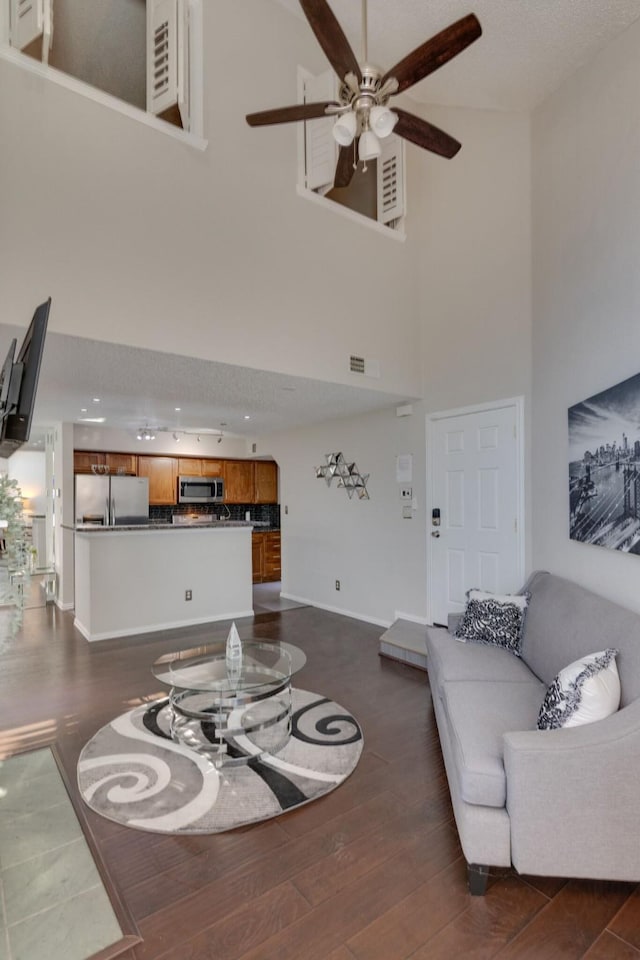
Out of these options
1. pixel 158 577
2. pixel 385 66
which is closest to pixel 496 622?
pixel 158 577

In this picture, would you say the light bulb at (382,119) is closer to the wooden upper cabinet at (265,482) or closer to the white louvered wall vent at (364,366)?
the white louvered wall vent at (364,366)

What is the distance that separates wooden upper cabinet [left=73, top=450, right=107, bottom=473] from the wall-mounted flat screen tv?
458cm

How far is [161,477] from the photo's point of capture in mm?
7527

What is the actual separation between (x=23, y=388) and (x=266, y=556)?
6.16 m

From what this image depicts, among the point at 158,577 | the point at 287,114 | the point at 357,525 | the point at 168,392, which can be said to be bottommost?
the point at 158,577

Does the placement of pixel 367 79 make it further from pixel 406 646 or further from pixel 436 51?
pixel 406 646

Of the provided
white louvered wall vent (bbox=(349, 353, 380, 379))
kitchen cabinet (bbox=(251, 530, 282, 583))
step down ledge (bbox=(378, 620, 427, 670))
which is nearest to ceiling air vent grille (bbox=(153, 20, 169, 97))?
white louvered wall vent (bbox=(349, 353, 380, 379))

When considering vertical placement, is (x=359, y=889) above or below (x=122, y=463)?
below

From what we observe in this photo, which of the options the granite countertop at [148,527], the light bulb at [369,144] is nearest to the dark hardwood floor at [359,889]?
the granite countertop at [148,527]

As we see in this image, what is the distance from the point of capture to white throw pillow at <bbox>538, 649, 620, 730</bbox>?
1.81 m

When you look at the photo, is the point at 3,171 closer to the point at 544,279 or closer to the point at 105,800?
the point at 105,800

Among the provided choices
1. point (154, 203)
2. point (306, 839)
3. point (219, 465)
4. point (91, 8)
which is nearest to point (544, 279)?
point (154, 203)

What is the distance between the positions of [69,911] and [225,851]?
0.56 m

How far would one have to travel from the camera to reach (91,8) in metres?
3.81
